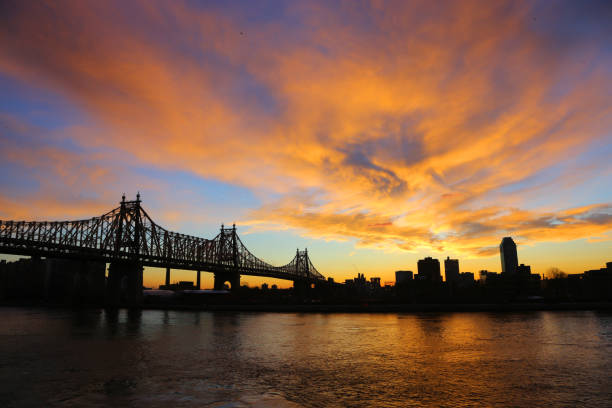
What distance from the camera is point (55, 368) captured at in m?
22.5

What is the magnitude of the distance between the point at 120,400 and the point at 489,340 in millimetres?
29977

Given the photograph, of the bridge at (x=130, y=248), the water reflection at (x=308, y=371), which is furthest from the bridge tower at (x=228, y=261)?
the water reflection at (x=308, y=371)

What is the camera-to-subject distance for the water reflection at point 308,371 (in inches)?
629

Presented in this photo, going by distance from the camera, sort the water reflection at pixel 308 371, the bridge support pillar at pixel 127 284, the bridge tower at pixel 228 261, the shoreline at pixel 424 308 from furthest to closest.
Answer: the bridge tower at pixel 228 261 → the bridge support pillar at pixel 127 284 → the shoreline at pixel 424 308 → the water reflection at pixel 308 371

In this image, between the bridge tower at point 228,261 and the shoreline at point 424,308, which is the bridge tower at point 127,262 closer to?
the shoreline at point 424,308

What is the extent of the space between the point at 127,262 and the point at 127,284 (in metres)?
5.50

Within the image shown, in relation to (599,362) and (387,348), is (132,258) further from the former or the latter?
(599,362)

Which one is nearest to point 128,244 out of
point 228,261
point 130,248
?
point 130,248

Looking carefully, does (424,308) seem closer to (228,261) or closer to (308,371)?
(308,371)

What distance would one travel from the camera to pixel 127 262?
10644 cm

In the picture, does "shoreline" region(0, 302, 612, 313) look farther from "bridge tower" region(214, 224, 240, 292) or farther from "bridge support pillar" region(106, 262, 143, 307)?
"bridge tower" region(214, 224, 240, 292)

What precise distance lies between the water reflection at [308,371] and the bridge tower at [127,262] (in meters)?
66.0

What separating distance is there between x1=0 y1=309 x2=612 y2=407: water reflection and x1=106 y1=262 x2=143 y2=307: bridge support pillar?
211 feet

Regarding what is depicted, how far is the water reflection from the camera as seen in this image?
15969 millimetres
